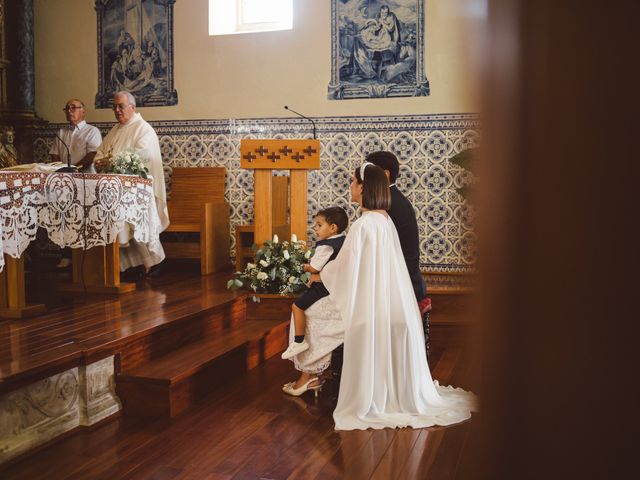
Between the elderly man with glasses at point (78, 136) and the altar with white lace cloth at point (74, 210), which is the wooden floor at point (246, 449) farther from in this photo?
the elderly man with glasses at point (78, 136)

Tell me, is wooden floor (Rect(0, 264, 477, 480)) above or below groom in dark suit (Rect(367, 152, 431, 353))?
below

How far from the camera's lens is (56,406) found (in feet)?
11.9

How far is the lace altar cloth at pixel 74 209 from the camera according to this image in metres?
4.67

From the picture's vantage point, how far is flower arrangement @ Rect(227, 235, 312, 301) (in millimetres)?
6098

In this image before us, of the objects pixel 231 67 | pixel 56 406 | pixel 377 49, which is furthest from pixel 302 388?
pixel 231 67

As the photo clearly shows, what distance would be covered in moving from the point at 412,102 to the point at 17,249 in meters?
4.97

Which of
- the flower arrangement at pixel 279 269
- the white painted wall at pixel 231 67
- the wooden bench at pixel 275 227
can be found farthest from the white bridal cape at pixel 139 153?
the flower arrangement at pixel 279 269

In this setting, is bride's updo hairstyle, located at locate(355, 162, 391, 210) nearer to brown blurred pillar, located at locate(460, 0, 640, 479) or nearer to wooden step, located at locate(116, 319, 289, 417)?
wooden step, located at locate(116, 319, 289, 417)

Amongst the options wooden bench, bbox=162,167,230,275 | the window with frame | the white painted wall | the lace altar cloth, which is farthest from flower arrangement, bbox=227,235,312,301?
the window with frame

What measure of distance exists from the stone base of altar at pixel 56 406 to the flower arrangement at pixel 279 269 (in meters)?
2.24

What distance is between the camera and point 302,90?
8398mm

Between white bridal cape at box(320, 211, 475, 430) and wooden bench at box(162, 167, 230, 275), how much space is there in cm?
420

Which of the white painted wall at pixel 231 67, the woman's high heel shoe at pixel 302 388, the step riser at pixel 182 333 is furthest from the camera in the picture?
the white painted wall at pixel 231 67

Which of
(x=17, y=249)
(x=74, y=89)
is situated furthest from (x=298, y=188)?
(x=74, y=89)
